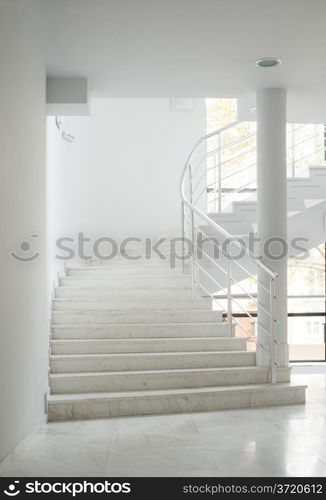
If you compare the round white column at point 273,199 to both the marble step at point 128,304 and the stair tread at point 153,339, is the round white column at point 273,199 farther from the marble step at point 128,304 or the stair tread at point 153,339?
the marble step at point 128,304

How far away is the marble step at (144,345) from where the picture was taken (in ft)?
18.2

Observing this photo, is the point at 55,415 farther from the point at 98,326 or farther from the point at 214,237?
the point at 214,237

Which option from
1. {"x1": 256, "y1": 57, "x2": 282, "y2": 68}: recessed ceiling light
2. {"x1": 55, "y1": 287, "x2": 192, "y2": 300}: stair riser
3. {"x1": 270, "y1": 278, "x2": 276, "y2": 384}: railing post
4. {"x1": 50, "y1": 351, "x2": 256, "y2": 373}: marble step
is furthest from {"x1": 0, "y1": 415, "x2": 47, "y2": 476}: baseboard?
{"x1": 256, "y1": 57, "x2": 282, "y2": 68}: recessed ceiling light

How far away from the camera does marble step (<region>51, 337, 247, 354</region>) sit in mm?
Result: 5543

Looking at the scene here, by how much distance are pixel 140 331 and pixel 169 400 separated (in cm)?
108

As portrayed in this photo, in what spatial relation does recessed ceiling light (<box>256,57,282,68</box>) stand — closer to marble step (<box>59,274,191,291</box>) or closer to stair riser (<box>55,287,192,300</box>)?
stair riser (<box>55,287,192,300</box>)

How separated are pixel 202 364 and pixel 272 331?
0.71 m

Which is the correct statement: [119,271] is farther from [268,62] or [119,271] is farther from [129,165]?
[268,62]

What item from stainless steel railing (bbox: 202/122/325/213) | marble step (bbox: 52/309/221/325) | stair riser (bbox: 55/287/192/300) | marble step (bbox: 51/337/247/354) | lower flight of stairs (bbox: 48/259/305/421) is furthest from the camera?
stainless steel railing (bbox: 202/122/325/213)

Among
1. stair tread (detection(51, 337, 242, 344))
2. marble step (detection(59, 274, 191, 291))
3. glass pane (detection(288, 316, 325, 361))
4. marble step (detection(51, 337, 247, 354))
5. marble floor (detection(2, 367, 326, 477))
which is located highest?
marble step (detection(59, 274, 191, 291))

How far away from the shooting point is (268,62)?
16.3ft

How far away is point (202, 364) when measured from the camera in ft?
18.0

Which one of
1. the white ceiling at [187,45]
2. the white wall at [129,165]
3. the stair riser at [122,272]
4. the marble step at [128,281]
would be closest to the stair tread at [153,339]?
the marble step at [128,281]

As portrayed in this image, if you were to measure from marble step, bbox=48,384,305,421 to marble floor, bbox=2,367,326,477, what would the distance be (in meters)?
0.12
